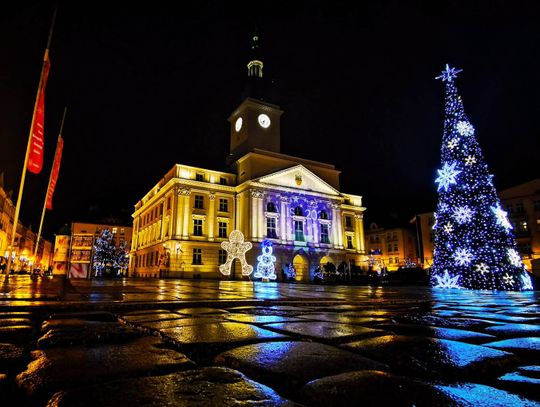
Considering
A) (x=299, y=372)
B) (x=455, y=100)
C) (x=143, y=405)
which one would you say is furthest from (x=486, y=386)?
(x=455, y=100)

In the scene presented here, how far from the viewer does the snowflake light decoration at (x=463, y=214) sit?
18.0m

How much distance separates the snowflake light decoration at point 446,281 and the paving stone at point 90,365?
19.1 m

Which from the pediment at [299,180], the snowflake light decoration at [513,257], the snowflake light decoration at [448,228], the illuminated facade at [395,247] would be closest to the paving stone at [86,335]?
the snowflake light decoration at [448,228]

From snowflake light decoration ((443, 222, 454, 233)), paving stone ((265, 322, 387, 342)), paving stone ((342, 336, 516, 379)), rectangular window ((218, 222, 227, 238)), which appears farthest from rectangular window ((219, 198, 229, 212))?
paving stone ((342, 336, 516, 379))

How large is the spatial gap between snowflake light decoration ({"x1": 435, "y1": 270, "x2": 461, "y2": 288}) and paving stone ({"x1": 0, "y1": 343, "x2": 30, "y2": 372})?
19.5 metres

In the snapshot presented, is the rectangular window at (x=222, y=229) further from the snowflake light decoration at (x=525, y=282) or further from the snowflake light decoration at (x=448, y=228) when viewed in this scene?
the snowflake light decoration at (x=525, y=282)

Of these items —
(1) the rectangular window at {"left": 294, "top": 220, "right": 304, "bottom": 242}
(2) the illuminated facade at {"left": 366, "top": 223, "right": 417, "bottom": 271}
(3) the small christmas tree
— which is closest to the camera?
(1) the rectangular window at {"left": 294, "top": 220, "right": 304, "bottom": 242}

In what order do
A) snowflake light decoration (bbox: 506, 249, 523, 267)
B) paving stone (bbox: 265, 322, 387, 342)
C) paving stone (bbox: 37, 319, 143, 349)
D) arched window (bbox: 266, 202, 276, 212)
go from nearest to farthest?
paving stone (bbox: 37, 319, 143, 349), paving stone (bbox: 265, 322, 387, 342), snowflake light decoration (bbox: 506, 249, 523, 267), arched window (bbox: 266, 202, 276, 212)

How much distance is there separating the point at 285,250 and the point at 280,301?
36617 mm

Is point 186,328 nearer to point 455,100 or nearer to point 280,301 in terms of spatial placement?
point 280,301

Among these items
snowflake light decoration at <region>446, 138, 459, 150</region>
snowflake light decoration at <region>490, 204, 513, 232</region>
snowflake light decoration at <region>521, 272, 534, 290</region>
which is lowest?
snowflake light decoration at <region>521, 272, 534, 290</region>

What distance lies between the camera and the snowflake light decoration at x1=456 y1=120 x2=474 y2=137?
1862 centimetres

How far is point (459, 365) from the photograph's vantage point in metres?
1.48

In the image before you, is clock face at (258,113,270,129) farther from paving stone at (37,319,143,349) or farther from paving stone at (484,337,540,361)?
paving stone at (484,337,540,361)
